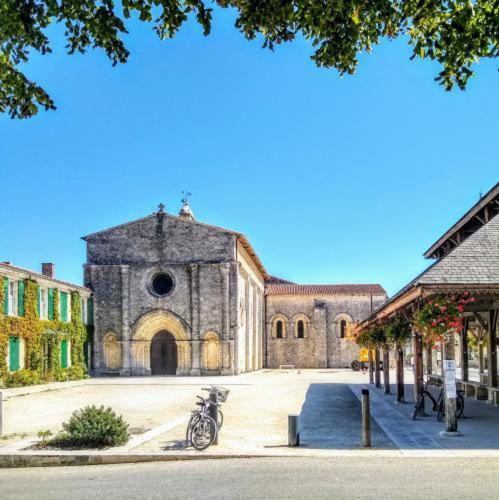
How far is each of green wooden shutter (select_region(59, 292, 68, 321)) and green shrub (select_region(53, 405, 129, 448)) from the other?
24497mm

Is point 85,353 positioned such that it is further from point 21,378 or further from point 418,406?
point 418,406

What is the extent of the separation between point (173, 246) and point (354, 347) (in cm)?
2039

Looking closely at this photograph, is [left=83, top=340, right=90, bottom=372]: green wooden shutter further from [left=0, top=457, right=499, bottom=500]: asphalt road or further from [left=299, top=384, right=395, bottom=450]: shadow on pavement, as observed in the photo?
[left=0, top=457, right=499, bottom=500]: asphalt road

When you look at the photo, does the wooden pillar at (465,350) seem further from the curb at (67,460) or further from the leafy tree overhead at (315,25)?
the leafy tree overhead at (315,25)

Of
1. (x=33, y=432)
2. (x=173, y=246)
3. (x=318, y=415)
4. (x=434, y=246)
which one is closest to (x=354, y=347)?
(x=173, y=246)

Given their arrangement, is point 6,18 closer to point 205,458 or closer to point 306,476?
point 306,476

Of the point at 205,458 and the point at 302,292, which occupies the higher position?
the point at 302,292

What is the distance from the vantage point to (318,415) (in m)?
15.5

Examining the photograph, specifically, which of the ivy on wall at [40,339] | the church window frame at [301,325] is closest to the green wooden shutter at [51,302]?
the ivy on wall at [40,339]

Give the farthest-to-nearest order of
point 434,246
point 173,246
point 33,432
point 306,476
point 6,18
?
point 173,246 < point 434,246 < point 33,432 < point 306,476 < point 6,18

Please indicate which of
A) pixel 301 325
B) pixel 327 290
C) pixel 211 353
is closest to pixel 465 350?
pixel 211 353

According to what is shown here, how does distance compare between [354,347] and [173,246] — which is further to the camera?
[354,347]

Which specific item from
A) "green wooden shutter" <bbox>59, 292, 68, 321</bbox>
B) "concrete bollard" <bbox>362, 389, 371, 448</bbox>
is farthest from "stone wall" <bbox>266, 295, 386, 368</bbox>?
"concrete bollard" <bbox>362, 389, 371, 448</bbox>

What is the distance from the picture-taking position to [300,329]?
52.9 m
